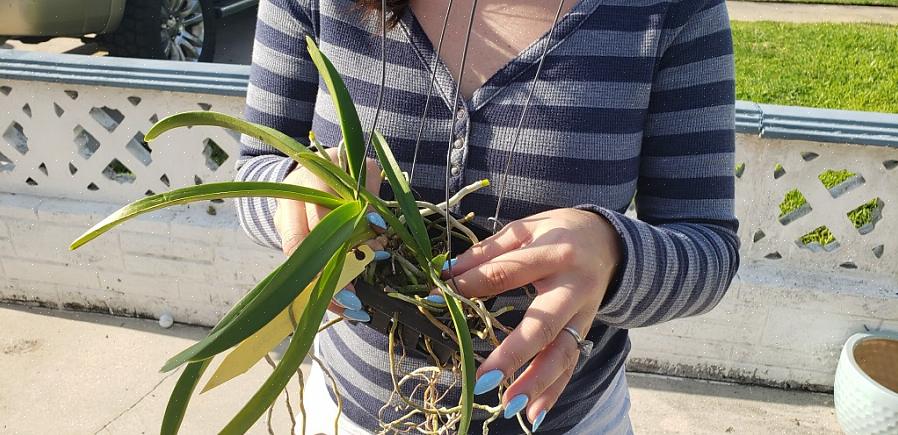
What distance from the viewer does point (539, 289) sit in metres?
0.83

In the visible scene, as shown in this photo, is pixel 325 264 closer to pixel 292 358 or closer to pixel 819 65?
pixel 292 358

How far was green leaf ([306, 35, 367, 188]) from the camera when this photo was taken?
874 mm

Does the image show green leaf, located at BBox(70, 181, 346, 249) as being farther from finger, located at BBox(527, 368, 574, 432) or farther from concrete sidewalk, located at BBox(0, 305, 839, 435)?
concrete sidewalk, located at BBox(0, 305, 839, 435)

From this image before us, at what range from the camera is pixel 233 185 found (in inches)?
33.0

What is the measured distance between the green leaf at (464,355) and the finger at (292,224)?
0.19 m

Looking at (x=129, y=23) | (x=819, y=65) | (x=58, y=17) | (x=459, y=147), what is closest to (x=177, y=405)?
(x=459, y=147)

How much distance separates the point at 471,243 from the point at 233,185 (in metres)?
0.28

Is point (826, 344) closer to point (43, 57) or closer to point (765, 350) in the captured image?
point (765, 350)

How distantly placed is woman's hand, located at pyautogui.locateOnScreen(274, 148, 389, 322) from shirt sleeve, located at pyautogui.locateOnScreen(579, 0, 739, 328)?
0.28 metres

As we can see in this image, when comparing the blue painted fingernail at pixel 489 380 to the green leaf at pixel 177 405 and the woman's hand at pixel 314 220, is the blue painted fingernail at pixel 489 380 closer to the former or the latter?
the woman's hand at pixel 314 220

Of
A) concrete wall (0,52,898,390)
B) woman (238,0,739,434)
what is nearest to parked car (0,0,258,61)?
concrete wall (0,52,898,390)

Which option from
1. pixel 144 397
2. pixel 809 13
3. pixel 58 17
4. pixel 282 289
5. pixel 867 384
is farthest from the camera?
pixel 809 13

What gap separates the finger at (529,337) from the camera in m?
0.77

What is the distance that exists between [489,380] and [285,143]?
342 mm
